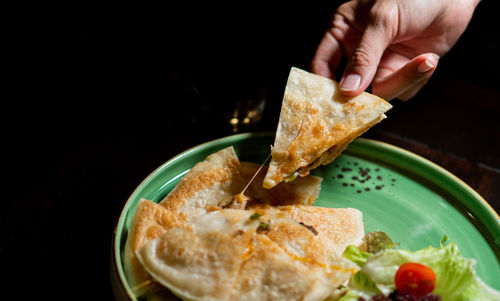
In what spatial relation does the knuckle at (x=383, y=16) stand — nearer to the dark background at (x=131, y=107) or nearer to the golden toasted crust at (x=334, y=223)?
the dark background at (x=131, y=107)

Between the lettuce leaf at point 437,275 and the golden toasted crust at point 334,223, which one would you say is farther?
the golden toasted crust at point 334,223

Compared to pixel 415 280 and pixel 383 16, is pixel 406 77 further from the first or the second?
pixel 415 280

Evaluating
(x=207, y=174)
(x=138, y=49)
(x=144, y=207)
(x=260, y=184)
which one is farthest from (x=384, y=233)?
(x=138, y=49)

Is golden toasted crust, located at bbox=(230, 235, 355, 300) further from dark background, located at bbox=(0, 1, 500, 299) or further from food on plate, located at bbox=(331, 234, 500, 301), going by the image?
dark background, located at bbox=(0, 1, 500, 299)

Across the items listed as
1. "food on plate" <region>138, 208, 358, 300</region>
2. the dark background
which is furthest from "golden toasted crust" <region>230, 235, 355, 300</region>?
the dark background

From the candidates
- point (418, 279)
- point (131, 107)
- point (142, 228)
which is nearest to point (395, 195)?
point (418, 279)

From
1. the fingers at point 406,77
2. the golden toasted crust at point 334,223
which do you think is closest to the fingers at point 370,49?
the fingers at point 406,77
